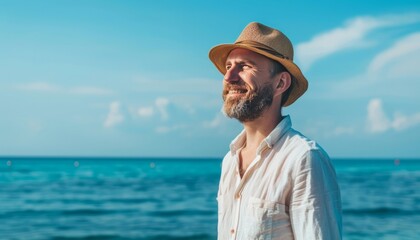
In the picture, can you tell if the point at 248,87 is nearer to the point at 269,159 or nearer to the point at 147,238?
the point at 269,159

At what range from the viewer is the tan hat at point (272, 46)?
9.07ft

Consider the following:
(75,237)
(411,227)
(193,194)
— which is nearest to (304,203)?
(75,237)

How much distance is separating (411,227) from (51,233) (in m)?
9.67

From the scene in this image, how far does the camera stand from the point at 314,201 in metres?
2.46

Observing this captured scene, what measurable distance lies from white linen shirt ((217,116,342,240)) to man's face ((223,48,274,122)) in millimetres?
140

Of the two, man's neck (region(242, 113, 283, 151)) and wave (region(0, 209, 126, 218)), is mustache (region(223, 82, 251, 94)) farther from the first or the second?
wave (region(0, 209, 126, 218))

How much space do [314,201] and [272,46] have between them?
74cm

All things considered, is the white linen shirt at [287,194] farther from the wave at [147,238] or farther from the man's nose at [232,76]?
the wave at [147,238]

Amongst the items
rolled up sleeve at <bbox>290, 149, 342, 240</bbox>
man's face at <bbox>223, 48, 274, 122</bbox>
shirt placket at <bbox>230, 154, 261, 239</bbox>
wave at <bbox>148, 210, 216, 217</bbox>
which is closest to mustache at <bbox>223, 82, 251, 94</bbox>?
man's face at <bbox>223, 48, 274, 122</bbox>

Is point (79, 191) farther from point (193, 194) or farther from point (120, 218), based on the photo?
point (120, 218)

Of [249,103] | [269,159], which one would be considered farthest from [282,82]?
[269,159]

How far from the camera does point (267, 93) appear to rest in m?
2.79

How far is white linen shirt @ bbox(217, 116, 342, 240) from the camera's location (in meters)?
2.46

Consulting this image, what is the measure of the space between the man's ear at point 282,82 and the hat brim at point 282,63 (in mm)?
28
